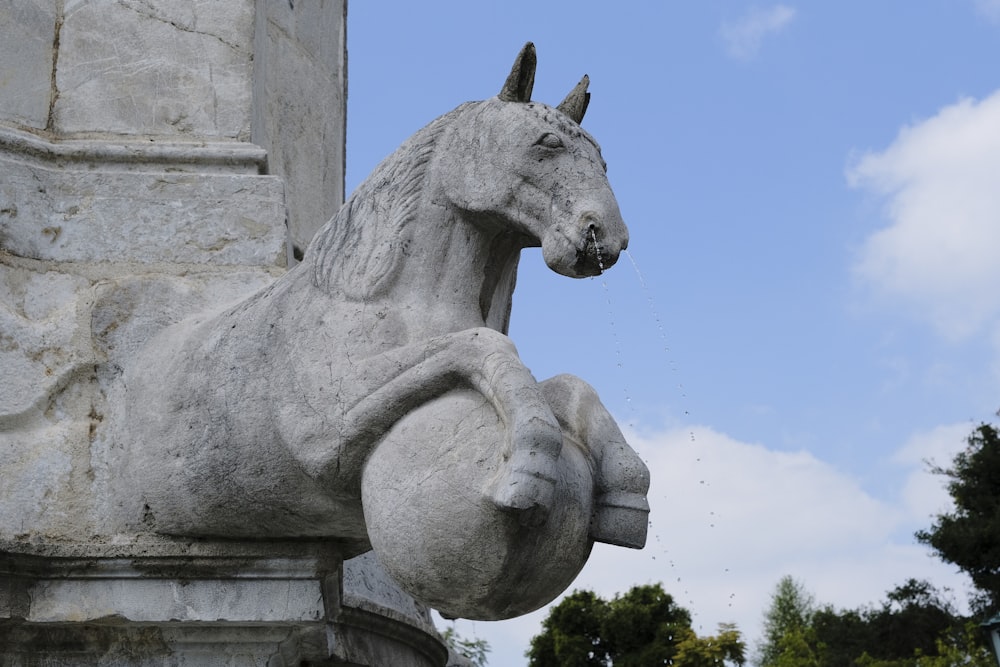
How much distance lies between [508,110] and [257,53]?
1.38m

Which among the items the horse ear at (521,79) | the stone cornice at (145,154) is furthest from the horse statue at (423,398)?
the stone cornice at (145,154)

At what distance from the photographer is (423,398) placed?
305 centimetres

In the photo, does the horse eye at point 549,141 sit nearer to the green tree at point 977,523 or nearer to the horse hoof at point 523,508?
the horse hoof at point 523,508

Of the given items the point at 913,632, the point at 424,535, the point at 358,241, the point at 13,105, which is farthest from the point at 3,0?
the point at 913,632

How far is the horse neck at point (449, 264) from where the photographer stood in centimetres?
330

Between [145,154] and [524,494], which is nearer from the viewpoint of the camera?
[524,494]

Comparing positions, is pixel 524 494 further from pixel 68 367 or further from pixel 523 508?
pixel 68 367

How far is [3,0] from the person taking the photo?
4.14m

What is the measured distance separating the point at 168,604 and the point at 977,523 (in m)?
18.4

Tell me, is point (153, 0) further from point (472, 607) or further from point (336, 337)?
point (472, 607)

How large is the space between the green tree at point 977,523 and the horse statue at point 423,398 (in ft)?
56.4

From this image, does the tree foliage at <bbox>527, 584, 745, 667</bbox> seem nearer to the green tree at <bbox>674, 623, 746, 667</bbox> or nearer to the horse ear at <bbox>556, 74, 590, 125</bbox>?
the green tree at <bbox>674, 623, 746, 667</bbox>

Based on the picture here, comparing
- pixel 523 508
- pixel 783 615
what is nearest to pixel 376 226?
pixel 523 508

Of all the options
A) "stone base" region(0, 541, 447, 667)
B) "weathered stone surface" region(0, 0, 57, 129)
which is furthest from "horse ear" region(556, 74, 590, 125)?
"weathered stone surface" region(0, 0, 57, 129)
